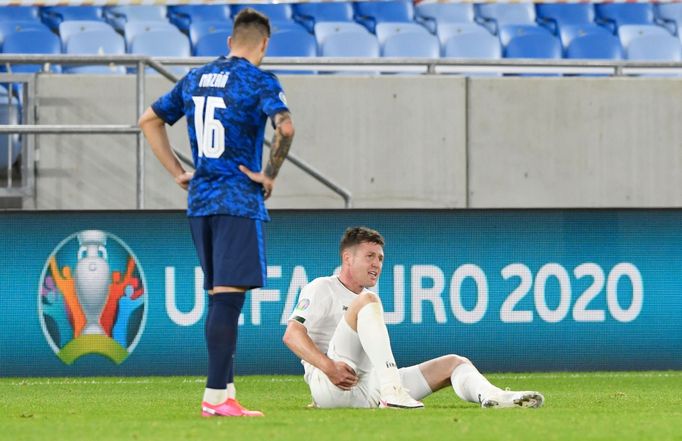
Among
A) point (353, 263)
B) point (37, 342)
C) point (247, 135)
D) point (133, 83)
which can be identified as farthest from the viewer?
point (133, 83)

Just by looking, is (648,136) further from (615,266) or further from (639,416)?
(639,416)

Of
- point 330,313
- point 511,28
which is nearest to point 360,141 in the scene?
point 511,28

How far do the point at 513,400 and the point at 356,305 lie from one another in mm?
912

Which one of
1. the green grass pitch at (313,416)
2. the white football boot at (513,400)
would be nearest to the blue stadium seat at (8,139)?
the green grass pitch at (313,416)

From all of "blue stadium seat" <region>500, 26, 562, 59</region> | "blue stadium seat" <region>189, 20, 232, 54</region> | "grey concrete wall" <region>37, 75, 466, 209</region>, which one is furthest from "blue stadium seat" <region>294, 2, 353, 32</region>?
"grey concrete wall" <region>37, 75, 466, 209</region>

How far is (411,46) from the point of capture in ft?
51.2

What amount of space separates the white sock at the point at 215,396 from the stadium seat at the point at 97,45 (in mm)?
8263

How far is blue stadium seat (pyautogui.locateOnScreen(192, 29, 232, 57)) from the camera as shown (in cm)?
1503

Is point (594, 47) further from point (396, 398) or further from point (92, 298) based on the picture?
point (396, 398)

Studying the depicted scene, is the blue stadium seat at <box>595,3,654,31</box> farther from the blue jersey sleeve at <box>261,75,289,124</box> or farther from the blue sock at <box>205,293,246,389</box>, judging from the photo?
the blue sock at <box>205,293,246,389</box>

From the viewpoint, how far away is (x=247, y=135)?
6.79 m

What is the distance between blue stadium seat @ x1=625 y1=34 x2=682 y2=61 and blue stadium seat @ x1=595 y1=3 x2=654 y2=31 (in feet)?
2.36

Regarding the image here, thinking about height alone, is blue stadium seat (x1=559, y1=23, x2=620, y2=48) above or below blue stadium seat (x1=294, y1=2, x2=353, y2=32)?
below

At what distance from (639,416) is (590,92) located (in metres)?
6.85
